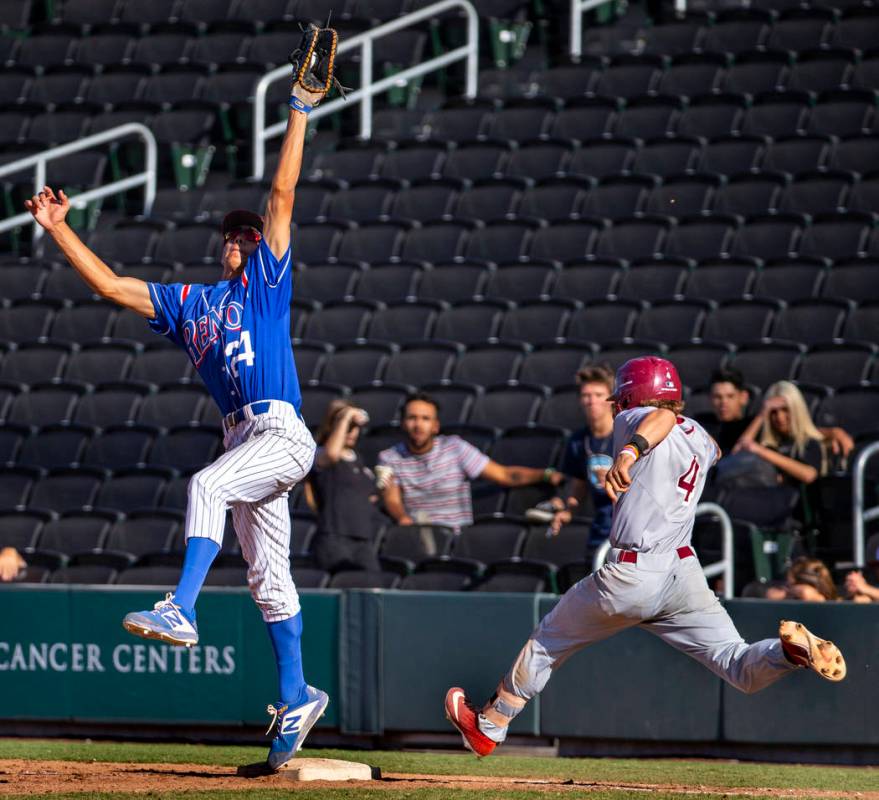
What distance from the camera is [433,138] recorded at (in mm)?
14805

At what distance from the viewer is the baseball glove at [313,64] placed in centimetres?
575

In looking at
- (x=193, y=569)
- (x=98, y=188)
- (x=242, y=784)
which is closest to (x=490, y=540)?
(x=242, y=784)

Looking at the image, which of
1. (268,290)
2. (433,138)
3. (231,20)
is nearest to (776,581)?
(268,290)

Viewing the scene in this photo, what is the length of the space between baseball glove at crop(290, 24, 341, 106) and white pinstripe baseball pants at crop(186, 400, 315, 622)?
3.83ft

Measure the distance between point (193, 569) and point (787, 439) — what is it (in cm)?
481

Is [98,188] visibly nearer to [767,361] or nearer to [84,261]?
[767,361]

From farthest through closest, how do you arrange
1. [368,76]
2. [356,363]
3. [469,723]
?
1. [368,76]
2. [356,363]
3. [469,723]

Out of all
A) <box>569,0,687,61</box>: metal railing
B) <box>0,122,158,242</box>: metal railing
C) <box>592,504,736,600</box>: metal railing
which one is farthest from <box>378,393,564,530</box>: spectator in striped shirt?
<box>569,0,687,61</box>: metal railing

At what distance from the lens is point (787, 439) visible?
924cm

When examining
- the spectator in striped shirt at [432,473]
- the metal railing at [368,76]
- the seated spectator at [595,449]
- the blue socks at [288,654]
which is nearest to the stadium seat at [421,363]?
the spectator in striped shirt at [432,473]

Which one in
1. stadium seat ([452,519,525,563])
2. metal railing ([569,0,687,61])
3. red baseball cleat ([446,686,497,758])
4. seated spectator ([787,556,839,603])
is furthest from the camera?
metal railing ([569,0,687,61])

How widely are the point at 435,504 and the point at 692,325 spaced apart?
2700 mm

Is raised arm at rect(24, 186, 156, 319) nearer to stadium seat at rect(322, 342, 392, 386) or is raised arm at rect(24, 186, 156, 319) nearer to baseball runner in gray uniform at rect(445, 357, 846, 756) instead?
baseball runner in gray uniform at rect(445, 357, 846, 756)

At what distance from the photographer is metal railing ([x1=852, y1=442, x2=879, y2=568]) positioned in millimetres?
8633
